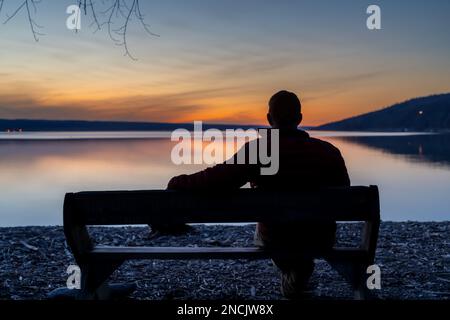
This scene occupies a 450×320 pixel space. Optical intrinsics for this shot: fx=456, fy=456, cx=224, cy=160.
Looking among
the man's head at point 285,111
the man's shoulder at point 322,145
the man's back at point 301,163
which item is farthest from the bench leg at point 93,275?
the man's shoulder at point 322,145

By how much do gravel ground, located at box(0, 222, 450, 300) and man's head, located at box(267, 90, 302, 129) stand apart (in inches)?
68.8

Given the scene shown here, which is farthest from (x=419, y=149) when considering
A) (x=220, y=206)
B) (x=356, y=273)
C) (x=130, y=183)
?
(x=220, y=206)

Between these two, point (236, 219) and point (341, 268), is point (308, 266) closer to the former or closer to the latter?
point (341, 268)

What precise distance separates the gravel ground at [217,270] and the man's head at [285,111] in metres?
1.75

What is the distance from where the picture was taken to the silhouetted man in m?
3.11

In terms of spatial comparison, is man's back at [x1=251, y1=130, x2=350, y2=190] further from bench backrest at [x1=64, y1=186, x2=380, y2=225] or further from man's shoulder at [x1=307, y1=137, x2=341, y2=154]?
bench backrest at [x1=64, y1=186, x2=380, y2=225]

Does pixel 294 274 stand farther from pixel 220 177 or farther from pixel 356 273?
pixel 220 177

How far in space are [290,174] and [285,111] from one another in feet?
1.51

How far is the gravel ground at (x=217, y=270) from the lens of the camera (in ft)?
14.3

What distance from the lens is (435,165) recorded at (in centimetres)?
3300

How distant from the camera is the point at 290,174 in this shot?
10.7 feet
